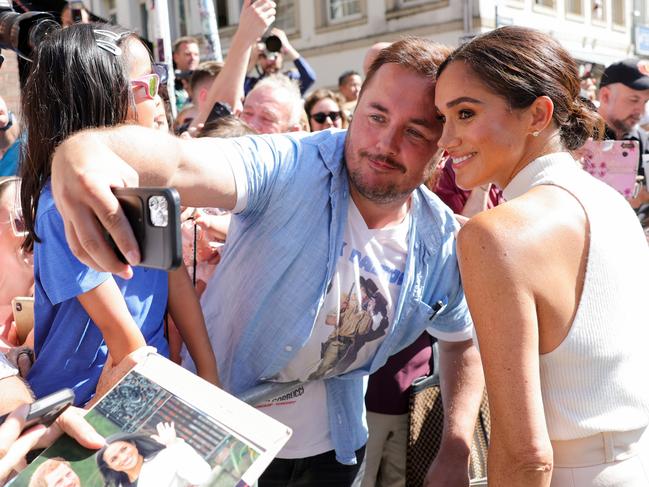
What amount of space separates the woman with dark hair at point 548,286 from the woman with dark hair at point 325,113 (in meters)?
3.25

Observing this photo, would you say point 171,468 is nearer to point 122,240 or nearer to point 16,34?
point 122,240

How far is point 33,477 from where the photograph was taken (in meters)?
1.21

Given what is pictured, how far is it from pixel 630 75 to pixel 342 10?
16.2 m

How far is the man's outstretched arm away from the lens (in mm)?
1064

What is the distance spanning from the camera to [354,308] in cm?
218

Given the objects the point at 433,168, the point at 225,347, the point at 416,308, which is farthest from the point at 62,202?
the point at 433,168

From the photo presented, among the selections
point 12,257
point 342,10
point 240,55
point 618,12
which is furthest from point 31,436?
point 618,12

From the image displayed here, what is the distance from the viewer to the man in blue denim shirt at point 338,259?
2082mm

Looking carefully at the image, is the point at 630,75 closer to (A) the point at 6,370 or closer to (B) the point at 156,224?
(A) the point at 6,370

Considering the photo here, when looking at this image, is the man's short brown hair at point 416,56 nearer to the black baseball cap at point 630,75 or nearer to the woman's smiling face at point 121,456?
the woman's smiling face at point 121,456

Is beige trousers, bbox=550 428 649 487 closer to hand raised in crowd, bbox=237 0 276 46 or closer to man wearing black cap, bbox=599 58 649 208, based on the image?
hand raised in crowd, bbox=237 0 276 46

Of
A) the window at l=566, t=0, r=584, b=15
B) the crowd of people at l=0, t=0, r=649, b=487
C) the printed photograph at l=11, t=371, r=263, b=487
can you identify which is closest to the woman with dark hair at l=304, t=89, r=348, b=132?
the crowd of people at l=0, t=0, r=649, b=487

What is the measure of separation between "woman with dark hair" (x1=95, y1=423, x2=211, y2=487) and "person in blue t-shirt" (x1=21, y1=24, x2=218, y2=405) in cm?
49

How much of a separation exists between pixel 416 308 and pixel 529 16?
60.8 feet
